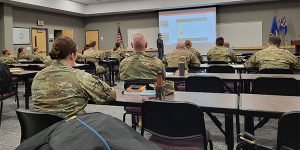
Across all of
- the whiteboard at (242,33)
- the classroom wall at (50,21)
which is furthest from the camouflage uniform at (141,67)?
the whiteboard at (242,33)

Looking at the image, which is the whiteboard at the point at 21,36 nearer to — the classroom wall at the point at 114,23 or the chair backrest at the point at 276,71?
the classroom wall at the point at 114,23

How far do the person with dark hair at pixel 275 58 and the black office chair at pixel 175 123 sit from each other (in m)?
2.83

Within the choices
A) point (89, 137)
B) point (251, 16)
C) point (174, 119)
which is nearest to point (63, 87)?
point (174, 119)

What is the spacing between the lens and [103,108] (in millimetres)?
5133

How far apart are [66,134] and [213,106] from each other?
53.2 inches

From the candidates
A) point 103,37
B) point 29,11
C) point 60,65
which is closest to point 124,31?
point 103,37

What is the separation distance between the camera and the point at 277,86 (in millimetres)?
2984

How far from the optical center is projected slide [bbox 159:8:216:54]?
36.2ft

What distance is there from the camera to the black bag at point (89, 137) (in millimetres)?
723

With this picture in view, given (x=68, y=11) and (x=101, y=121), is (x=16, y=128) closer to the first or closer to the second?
(x=101, y=121)

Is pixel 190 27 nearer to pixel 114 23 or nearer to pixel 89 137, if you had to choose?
pixel 114 23

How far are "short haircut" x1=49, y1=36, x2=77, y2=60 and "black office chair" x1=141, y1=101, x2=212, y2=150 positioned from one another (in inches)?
29.3

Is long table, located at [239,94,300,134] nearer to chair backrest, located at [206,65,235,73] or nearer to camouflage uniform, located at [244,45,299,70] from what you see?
chair backrest, located at [206,65,235,73]

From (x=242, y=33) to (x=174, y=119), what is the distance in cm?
1006
